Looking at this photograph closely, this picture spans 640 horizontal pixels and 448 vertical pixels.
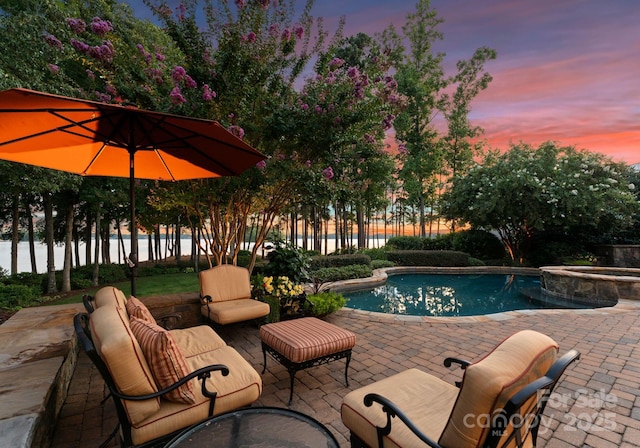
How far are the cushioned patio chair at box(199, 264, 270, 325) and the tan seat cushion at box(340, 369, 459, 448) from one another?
8.30 feet

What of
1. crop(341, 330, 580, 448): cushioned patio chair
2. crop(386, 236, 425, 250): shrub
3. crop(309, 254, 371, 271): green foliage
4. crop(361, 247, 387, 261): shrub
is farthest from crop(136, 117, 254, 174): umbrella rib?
crop(386, 236, 425, 250): shrub

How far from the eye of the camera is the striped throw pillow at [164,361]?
1796mm

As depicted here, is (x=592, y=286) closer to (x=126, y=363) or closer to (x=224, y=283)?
(x=224, y=283)

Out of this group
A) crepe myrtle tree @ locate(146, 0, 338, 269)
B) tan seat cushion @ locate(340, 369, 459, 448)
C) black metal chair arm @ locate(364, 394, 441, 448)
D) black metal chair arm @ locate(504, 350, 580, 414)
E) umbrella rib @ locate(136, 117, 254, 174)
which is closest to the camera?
black metal chair arm @ locate(504, 350, 580, 414)

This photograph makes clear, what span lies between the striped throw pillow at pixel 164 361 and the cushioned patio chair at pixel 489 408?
110 cm

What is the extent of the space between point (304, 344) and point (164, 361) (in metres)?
1.36

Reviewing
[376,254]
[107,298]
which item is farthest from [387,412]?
[376,254]

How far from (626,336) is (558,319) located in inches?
37.6

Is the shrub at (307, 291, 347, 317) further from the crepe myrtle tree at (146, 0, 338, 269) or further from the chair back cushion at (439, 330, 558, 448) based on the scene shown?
the chair back cushion at (439, 330, 558, 448)

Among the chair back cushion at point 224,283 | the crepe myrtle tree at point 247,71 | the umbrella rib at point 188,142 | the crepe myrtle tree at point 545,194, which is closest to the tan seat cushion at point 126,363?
the umbrella rib at point 188,142

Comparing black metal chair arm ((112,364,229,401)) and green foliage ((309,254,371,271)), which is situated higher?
black metal chair arm ((112,364,229,401))

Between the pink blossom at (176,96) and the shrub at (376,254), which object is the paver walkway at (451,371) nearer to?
the pink blossom at (176,96)

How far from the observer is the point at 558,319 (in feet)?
17.8

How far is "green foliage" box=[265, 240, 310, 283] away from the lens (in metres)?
5.39
